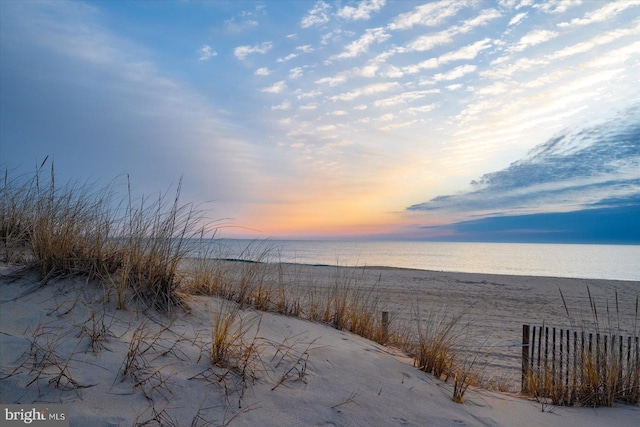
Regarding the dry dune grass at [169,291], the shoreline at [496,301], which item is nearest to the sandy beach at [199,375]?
the dry dune grass at [169,291]

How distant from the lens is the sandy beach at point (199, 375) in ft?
→ 7.80

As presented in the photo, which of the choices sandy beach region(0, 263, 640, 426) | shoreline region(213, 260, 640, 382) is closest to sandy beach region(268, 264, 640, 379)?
shoreline region(213, 260, 640, 382)

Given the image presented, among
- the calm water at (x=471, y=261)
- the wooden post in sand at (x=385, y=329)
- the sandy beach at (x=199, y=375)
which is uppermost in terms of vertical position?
the sandy beach at (x=199, y=375)

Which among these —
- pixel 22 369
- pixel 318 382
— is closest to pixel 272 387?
pixel 318 382

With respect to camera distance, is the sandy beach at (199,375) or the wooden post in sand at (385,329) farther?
the wooden post in sand at (385,329)

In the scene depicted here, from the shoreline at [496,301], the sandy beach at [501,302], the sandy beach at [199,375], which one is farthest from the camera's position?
the sandy beach at [501,302]

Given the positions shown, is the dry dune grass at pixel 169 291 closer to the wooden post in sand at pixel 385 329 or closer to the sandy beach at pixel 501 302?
the wooden post in sand at pixel 385 329

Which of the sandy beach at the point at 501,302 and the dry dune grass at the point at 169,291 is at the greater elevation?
the dry dune grass at the point at 169,291

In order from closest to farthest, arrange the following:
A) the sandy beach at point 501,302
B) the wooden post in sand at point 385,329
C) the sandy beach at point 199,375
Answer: the sandy beach at point 199,375 < the wooden post in sand at point 385,329 < the sandy beach at point 501,302

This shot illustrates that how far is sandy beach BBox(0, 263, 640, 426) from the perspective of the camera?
2379mm

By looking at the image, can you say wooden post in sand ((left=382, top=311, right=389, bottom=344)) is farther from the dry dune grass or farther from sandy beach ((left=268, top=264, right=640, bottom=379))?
sandy beach ((left=268, top=264, right=640, bottom=379))

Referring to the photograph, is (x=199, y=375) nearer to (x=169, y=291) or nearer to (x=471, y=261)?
(x=169, y=291)

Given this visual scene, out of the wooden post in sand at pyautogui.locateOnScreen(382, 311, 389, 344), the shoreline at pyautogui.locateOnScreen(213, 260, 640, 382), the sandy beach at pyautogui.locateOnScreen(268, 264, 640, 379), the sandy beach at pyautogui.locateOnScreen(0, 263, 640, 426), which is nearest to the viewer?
the sandy beach at pyautogui.locateOnScreen(0, 263, 640, 426)

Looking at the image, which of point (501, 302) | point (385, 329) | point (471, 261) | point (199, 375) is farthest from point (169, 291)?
point (471, 261)
